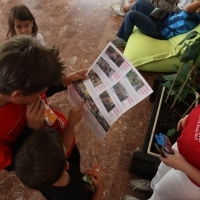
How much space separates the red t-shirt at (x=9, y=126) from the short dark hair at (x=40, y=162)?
0.13m

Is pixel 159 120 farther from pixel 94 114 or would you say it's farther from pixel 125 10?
pixel 125 10

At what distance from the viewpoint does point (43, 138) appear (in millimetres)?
757

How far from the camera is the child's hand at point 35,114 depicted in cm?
85

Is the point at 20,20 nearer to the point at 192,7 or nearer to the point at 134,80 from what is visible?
the point at 134,80

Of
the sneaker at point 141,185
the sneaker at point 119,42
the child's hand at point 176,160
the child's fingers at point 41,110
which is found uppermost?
the child's fingers at point 41,110

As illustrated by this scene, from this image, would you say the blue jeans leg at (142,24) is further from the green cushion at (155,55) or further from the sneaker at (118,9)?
the sneaker at (118,9)

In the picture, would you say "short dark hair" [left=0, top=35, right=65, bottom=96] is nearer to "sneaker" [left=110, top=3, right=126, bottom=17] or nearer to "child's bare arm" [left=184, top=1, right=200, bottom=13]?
"child's bare arm" [left=184, top=1, right=200, bottom=13]

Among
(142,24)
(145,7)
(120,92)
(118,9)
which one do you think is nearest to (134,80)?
(120,92)

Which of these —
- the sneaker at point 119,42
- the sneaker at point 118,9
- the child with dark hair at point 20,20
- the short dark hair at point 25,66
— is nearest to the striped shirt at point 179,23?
the sneaker at point 119,42

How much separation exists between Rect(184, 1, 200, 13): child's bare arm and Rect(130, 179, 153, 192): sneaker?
47.6 inches

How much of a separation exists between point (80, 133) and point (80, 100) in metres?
0.56

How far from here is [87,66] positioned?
202cm

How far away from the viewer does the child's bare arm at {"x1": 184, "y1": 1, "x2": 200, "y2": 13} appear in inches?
71.7

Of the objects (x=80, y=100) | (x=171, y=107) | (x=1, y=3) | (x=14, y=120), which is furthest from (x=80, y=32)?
(x=14, y=120)
